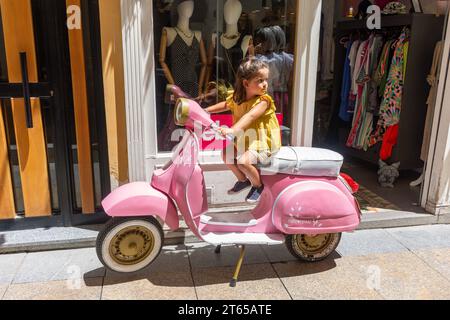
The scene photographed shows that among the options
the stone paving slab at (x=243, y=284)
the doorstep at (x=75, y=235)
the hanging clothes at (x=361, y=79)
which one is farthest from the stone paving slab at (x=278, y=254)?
the hanging clothes at (x=361, y=79)

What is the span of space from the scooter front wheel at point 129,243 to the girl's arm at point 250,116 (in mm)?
933

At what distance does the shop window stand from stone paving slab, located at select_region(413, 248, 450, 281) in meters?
1.61

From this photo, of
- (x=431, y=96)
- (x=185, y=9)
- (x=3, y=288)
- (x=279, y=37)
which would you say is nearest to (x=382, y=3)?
(x=431, y=96)

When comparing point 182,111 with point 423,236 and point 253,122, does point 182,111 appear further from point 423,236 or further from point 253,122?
point 423,236

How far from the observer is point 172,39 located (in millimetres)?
3979

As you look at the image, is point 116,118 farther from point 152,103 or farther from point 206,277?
point 206,277

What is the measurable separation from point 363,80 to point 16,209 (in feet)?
14.1

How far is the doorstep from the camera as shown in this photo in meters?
3.67

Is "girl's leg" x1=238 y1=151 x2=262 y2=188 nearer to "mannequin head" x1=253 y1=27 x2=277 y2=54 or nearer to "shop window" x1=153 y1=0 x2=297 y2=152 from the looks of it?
"shop window" x1=153 y1=0 x2=297 y2=152

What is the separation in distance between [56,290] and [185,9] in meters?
2.62

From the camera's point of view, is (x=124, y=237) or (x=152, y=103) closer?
(x=124, y=237)

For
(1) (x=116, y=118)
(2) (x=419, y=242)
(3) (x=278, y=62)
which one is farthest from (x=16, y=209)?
(2) (x=419, y=242)

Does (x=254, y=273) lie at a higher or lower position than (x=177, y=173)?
lower

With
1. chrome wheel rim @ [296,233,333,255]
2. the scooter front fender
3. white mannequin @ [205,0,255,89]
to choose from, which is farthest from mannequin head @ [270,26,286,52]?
the scooter front fender
